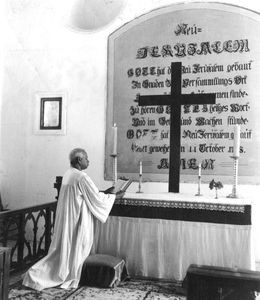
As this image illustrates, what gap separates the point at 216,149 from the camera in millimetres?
6566

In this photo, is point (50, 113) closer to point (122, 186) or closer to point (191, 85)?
point (191, 85)

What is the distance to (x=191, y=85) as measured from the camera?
6.77 meters

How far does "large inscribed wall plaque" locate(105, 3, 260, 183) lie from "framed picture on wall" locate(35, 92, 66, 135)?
3.02 ft

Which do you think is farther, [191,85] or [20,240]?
[191,85]

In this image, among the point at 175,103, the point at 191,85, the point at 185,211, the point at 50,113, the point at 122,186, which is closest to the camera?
the point at 185,211

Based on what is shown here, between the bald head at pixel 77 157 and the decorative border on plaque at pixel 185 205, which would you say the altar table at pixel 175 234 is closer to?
the decorative border on plaque at pixel 185 205

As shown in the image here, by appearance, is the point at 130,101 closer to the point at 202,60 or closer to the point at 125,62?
the point at 125,62

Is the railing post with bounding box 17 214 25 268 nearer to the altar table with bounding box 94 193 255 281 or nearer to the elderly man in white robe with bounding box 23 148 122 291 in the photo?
the elderly man in white robe with bounding box 23 148 122 291

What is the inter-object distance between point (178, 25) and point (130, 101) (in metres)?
1.52

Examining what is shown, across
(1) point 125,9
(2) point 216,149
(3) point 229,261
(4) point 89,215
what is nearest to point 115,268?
(4) point 89,215

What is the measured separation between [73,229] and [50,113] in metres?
3.15

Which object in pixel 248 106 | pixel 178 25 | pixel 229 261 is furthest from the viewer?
pixel 178 25

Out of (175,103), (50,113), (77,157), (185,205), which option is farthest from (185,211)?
(50,113)

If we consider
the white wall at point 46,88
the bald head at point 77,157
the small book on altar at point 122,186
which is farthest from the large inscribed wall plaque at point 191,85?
A: the bald head at point 77,157
